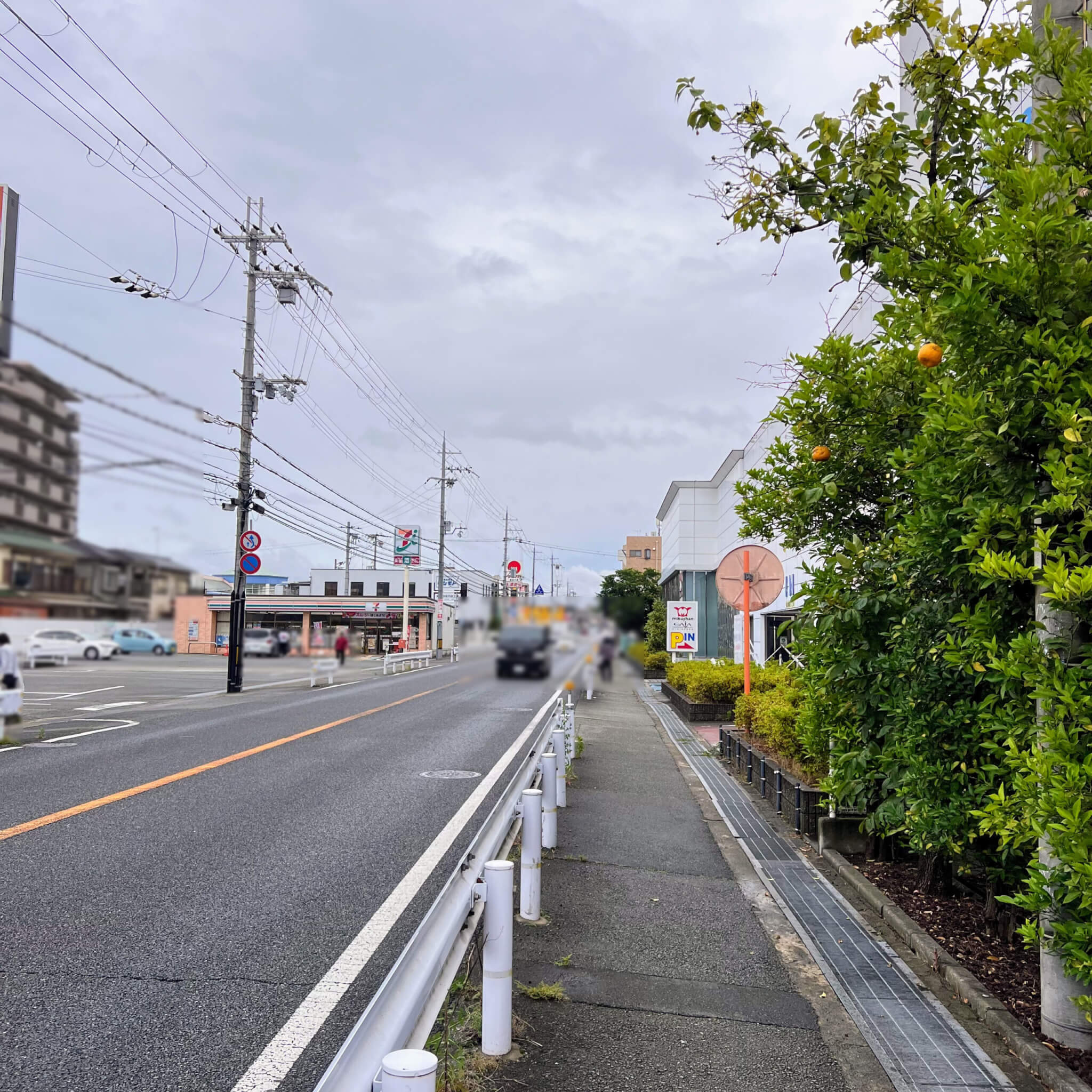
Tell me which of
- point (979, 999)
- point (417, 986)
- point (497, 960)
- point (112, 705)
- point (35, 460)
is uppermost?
point (35, 460)

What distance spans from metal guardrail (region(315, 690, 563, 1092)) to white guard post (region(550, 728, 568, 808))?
4114 millimetres

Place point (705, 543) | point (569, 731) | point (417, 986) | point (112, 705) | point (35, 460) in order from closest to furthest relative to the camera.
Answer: point (35, 460) < point (417, 986) < point (569, 731) < point (112, 705) < point (705, 543)

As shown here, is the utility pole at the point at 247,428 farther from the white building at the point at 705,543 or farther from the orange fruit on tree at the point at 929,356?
the white building at the point at 705,543

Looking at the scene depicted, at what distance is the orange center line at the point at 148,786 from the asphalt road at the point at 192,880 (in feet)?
0.13

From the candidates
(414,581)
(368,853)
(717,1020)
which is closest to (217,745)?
(368,853)

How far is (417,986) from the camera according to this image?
2531 millimetres

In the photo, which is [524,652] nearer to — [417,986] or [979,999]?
[417,986]

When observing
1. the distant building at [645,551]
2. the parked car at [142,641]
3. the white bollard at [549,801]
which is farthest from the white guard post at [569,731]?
the distant building at [645,551]

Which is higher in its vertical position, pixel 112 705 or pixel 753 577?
pixel 753 577

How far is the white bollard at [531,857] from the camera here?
555cm

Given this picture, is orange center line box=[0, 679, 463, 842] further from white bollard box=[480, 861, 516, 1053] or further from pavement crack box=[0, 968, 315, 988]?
pavement crack box=[0, 968, 315, 988]

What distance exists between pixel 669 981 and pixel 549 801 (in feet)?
9.10

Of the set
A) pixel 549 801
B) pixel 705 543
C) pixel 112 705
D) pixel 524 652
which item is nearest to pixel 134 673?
pixel 524 652

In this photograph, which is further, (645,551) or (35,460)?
(645,551)
